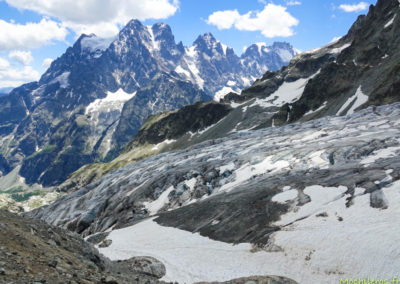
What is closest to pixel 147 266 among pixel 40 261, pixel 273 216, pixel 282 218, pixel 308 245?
pixel 40 261

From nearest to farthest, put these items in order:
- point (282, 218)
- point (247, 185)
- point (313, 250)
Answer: point (313, 250) < point (282, 218) < point (247, 185)

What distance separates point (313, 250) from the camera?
901 inches

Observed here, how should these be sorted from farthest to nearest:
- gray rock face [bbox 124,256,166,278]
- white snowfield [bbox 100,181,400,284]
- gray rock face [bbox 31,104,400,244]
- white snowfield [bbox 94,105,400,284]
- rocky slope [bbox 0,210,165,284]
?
1. gray rock face [bbox 31,104,400,244]
2. gray rock face [bbox 124,256,166,278]
3. white snowfield [bbox 94,105,400,284]
4. white snowfield [bbox 100,181,400,284]
5. rocky slope [bbox 0,210,165,284]

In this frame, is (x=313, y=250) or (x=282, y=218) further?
(x=282, y=218)

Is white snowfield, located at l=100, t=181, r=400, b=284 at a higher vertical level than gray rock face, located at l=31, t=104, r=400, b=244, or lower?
lower

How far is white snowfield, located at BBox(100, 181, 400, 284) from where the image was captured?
20.0 meters

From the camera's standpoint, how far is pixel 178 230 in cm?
3622

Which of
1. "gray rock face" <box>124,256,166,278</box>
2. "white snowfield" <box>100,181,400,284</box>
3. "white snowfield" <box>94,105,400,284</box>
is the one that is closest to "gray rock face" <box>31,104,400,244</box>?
"white snowfield" <box>94,105,400,284</box>

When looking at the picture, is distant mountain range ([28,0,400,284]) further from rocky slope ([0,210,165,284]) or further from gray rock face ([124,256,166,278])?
rocky slope ([0,210,165,284])

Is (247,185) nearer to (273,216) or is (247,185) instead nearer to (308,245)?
(273,216)

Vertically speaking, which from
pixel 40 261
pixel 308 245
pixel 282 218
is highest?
pixel 40 261

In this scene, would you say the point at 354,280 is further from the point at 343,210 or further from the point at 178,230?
the point at 178,230

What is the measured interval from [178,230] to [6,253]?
2399 cm

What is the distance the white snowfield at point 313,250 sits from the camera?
20.0 meters
